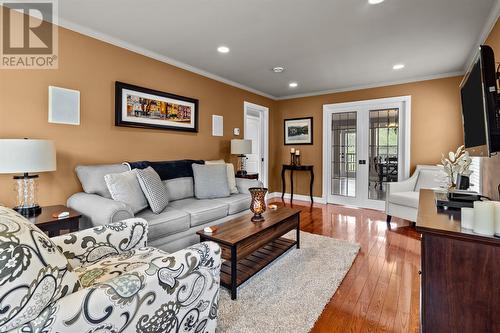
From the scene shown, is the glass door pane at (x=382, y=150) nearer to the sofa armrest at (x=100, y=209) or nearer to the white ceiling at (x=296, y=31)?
the white ceiling at (x=296, y=31)

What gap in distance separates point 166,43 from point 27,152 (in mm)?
1874

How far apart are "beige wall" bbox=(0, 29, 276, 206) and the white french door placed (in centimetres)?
282

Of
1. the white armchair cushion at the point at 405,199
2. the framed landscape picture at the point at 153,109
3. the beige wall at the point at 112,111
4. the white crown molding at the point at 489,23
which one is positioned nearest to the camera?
the white crown molding at the point at 489,23

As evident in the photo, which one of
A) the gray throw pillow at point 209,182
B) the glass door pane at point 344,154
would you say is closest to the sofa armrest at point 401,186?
the glass door pane at point 344,154

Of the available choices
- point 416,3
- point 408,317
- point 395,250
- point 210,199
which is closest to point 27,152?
point 210,199

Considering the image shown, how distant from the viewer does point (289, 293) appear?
1.88 m

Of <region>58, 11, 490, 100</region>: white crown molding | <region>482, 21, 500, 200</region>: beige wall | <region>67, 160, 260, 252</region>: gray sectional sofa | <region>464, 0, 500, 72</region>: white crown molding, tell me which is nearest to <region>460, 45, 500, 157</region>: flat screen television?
<region>482, 21, 500, 200</region>: beige wall

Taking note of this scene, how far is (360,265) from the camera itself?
93.5 inches

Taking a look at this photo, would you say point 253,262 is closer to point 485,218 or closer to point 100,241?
point 100,241

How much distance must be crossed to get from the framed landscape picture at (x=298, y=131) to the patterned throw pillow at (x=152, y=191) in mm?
3614

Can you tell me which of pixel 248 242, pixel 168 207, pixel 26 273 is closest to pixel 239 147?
pixel 168 207

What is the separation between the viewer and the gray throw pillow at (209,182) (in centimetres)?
313

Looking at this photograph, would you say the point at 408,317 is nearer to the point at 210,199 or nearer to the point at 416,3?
the point at 210,199

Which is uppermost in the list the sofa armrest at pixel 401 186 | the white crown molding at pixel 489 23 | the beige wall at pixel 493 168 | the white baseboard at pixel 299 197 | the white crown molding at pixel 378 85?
the white crown molding at pixel 378 85
